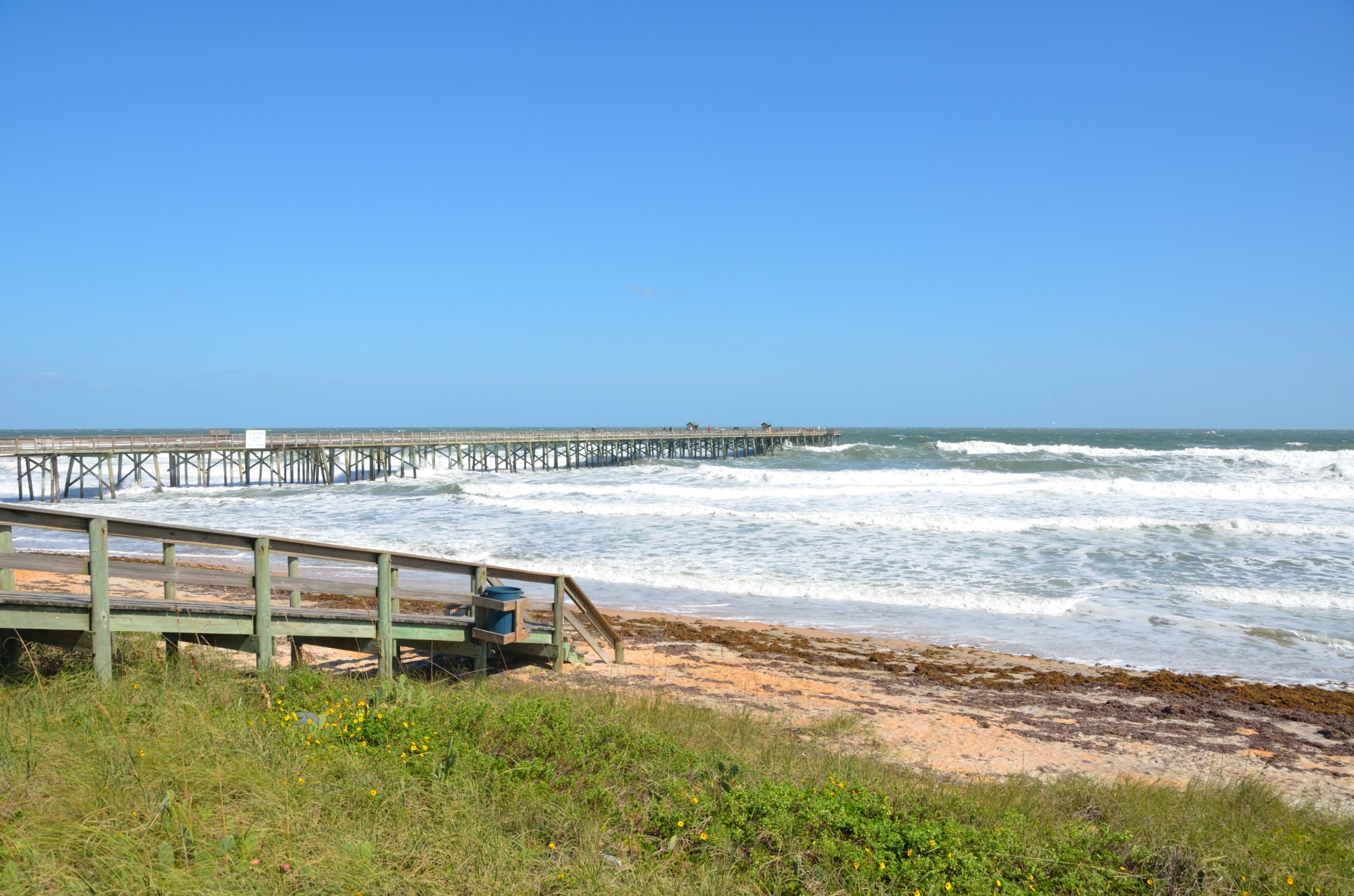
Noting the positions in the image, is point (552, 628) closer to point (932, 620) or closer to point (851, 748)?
point (851, 748)

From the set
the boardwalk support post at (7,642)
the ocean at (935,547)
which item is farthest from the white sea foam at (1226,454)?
the boardwalk support post at (7,642)

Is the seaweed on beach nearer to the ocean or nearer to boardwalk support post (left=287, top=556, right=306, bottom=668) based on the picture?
the ocean

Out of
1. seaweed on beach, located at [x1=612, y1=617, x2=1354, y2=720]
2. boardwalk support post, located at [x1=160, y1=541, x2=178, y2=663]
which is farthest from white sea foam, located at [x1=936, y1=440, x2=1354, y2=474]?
boardwalk support post, located at [x1=160, y1=541, x2=178, y2=663]

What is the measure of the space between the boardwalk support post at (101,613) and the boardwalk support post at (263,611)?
0.99 meters

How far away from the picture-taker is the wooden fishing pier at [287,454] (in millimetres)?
41625

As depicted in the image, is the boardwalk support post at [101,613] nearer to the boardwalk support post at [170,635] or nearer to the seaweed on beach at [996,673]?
the boardwalk support post at [170,635]

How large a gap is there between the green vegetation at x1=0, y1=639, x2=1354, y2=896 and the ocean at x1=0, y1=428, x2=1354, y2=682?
335 inches

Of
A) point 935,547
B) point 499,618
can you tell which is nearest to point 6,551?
point 499,618

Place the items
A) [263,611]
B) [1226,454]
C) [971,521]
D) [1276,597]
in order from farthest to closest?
[1226,454] < [971,521] < [1276,597] < [263,611]

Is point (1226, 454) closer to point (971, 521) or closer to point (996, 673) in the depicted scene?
point (971, 521)

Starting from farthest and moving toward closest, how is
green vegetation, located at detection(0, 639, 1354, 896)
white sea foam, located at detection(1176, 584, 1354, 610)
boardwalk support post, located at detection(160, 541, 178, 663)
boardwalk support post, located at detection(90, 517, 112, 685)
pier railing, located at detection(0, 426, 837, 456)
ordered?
pier railing, located at detection(0, 426, 837, 456), white sea foam, located at detection(1176, 584, 1354, 610), boardwalk support post, located at detection(160, 541, 178, 663), boardwalk support post, located at detection(90, 517, 112, 685), green vegetation, located at detection(0, 639, 1354, 896)

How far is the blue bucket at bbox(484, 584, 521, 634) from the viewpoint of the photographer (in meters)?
8.41

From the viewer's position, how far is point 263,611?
22.3 feet

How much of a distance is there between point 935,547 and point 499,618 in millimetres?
16926
